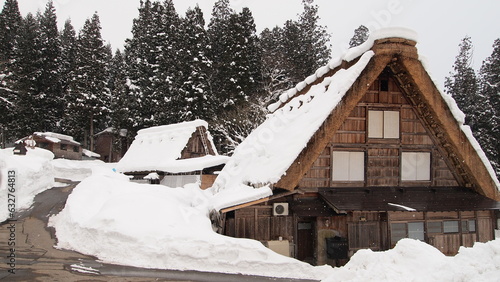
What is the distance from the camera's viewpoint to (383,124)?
12.0 meters

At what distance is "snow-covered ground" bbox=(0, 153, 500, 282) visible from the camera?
4852mm

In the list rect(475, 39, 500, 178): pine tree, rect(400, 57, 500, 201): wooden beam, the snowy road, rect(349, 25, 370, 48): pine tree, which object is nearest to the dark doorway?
the snowy road

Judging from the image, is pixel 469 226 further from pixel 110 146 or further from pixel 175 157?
pixel 110 146

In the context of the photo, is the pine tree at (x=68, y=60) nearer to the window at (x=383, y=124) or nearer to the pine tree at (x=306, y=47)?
the pine tree at (x=306, y=47)

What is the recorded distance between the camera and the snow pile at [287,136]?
10.7 metres

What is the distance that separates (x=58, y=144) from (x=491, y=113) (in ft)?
135

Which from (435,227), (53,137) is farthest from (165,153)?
(53,137)

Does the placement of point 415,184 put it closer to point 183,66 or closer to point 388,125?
point 388,125

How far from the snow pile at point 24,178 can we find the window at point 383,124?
14.5 meters

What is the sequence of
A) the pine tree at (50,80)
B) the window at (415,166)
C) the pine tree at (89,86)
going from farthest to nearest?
the pine tree at (50,80)
the pine tree at (89,86)
the window at (415,166)

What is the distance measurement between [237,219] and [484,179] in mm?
8974

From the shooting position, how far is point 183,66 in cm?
3125

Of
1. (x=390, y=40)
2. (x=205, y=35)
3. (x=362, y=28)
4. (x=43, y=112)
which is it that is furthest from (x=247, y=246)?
(x=43, y=112)

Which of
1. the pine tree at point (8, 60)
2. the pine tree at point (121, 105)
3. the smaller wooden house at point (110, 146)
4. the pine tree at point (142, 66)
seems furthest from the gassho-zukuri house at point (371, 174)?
the pine tree at point (8, 60)
